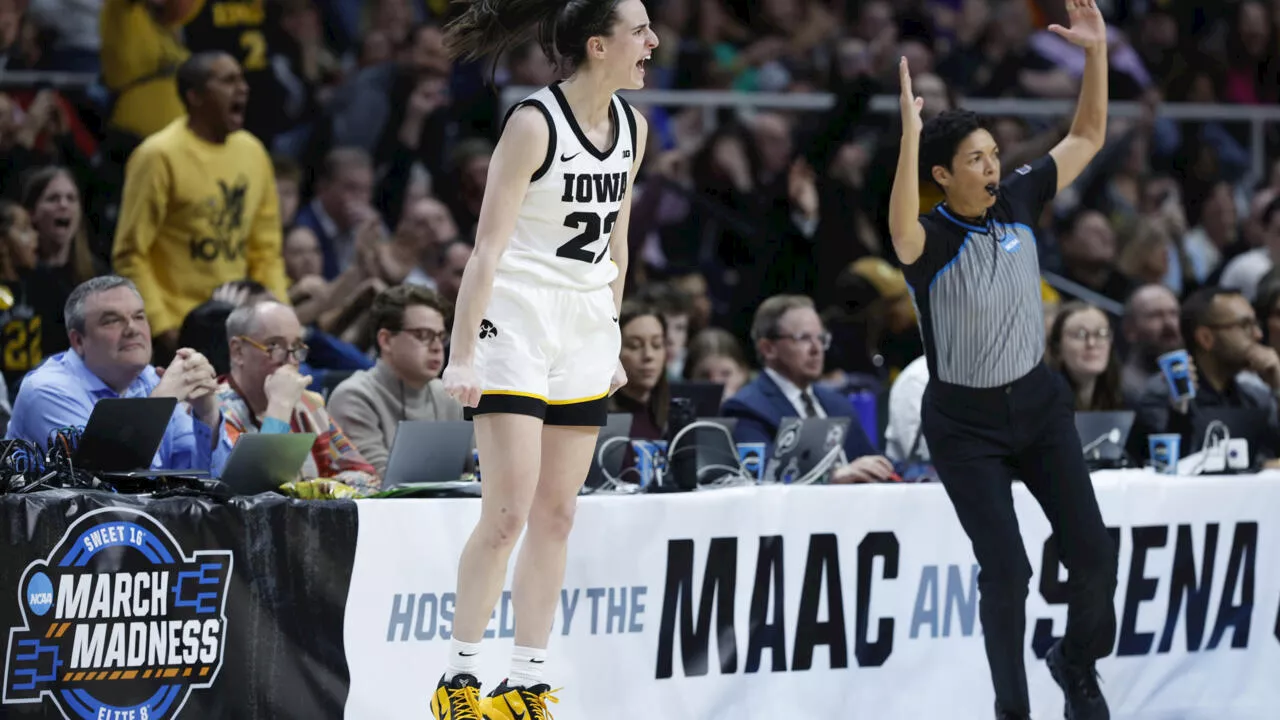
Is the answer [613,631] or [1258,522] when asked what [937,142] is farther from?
[1258,522]

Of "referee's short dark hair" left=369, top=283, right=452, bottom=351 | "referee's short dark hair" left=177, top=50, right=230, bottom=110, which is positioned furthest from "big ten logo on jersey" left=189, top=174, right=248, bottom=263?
"referee's short dark hair" left=369, top=283, right=452, bottom=351

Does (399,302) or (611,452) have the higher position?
(399,302)

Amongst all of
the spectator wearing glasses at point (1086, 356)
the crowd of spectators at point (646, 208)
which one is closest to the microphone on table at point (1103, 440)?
the crowd of spectators at point (646, 208)

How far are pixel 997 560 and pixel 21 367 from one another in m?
4.11

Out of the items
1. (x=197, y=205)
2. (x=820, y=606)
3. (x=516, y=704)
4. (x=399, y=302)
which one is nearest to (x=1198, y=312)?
(x=820, y=606)

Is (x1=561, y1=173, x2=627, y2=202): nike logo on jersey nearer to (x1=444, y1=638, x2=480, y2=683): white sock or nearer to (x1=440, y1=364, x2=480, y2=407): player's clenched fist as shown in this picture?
(x1=440, y1=364, x2=480, y2=407): player's clenched fist

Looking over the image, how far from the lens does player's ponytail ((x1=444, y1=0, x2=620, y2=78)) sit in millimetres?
4555

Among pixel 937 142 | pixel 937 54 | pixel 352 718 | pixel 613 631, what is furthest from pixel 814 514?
pixel 937 54

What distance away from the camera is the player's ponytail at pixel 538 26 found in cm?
455

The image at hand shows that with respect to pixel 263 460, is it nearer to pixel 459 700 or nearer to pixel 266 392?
pixel 266 392

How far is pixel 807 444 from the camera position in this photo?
238 inches

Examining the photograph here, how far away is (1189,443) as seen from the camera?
22.6 feet

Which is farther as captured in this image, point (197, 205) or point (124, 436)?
point (197, 205)

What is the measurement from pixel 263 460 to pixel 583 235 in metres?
1.28
